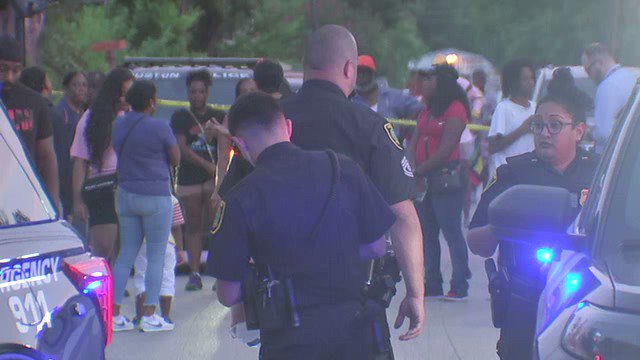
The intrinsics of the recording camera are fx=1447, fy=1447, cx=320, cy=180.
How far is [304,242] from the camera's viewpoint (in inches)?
189

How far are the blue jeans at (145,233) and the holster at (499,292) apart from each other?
154 inches

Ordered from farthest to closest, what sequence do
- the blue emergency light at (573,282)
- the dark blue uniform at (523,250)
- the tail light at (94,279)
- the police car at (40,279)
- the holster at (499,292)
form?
the holster at (499,292), the dark blue uniform at (523,250), the tail light at (94,279), the police car at (40,279), the blue emergency light at (573,282)

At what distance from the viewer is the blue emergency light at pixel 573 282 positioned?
13.3 feet

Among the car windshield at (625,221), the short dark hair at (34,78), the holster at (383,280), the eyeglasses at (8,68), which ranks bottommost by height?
the short dark hair at (34,78)

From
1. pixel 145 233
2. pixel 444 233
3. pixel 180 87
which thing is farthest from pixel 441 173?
pixel 180 87

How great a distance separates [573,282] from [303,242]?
1.05 metres

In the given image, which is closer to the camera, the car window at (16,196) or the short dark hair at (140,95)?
the car window at (16,196)

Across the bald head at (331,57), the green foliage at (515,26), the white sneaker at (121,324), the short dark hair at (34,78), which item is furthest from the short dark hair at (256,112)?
the green foliage at (515,26)

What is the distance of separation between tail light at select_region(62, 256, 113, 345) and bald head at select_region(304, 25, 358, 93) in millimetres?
1381

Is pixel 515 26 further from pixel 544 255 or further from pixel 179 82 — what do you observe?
pixel 544 255

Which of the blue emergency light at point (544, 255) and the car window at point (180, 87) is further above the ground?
the blue emergency light at point (544, 255)

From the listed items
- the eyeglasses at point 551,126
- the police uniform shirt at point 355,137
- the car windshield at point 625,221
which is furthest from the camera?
the eyeglasses at point 551,126

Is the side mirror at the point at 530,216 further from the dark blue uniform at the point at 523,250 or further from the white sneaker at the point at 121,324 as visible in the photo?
the white sneaker at the point at 121,324

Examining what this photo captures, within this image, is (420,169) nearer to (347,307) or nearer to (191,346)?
(191,346)
